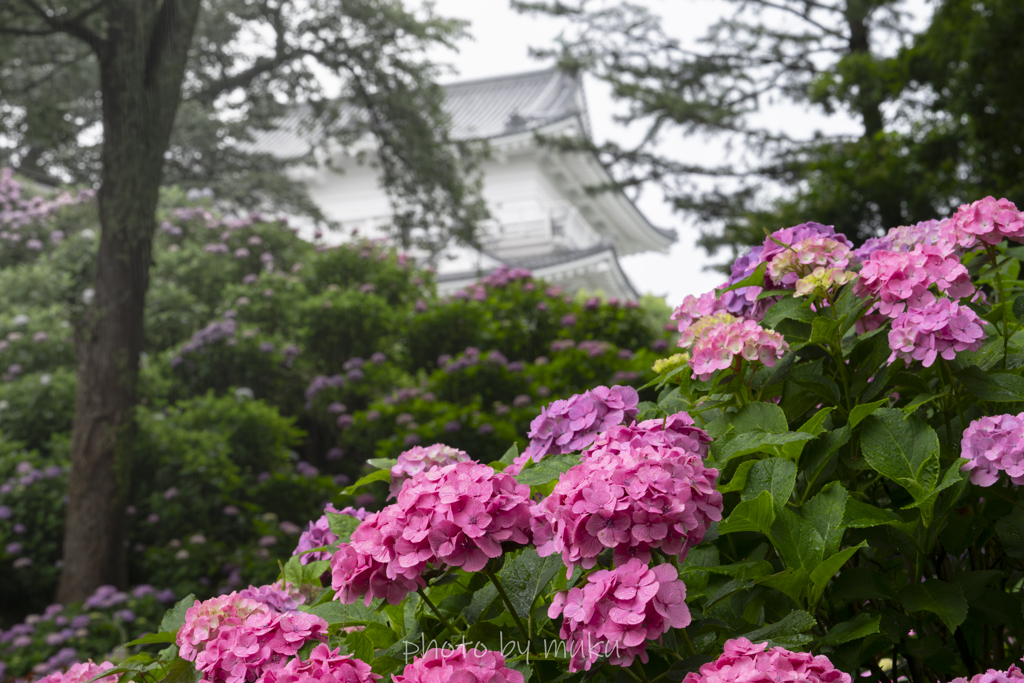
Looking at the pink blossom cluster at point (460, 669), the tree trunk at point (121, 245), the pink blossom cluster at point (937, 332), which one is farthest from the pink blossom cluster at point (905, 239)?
the tree trunk at point (121, 245)

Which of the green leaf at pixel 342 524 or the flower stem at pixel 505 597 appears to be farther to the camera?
the green leaf at pixel 342 524

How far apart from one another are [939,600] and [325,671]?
0.62 metres

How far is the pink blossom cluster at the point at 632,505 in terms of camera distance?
701mm

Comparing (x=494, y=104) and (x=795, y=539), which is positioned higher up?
(x=494, y=104)

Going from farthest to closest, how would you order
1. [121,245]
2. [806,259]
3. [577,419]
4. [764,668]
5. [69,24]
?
[121,245]
[69,24]
[806,259]
[577,419]
[764,668]

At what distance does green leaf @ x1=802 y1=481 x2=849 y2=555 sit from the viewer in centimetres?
83

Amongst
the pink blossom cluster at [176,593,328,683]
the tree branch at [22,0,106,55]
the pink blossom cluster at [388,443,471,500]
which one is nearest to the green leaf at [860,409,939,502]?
the pink blossom cluster at [388,443,471,500]

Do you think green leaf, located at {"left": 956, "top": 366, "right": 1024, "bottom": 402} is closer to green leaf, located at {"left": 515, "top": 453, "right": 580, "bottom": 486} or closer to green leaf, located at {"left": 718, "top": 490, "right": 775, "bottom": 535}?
green leaf, located at {"left": 718, "top": 490, "right": 775, "bottom": 535}

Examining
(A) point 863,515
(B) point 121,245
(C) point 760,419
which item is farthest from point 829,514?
(B) point 121,245

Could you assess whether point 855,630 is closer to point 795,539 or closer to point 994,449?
point 795,539

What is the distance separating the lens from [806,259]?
44.2 inches

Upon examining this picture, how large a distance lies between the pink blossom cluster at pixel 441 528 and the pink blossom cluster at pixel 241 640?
10 centimetres

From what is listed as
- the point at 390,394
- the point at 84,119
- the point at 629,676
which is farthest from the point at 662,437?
the point at 84,119

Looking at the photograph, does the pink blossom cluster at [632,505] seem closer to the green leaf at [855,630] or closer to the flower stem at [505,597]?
the flower stem at [505,597]
